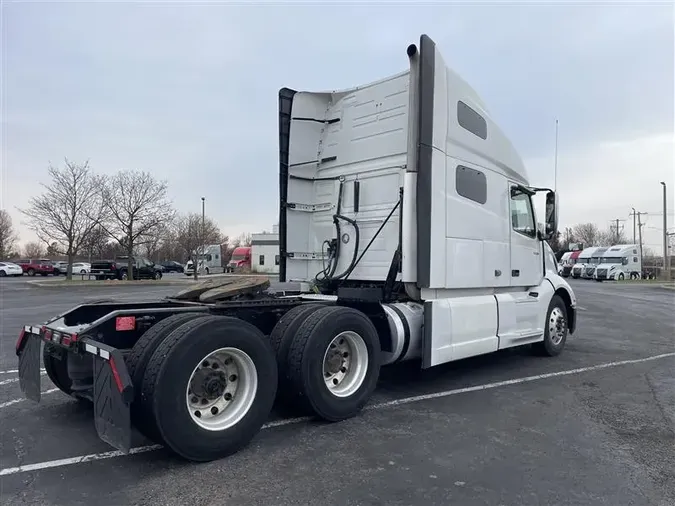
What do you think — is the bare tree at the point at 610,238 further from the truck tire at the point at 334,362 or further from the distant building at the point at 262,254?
the truck tire at the point at 334,362

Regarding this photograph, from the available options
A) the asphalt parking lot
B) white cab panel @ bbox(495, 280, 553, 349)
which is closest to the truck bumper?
the asphalt parking lot

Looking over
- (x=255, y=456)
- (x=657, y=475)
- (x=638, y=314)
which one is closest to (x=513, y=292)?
(x=657, y=475)

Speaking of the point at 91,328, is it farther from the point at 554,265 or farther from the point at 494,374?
the point at 554,265

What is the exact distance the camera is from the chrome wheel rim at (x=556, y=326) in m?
8.37

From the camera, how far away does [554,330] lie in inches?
332

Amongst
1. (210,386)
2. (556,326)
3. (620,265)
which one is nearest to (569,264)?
(620,265)

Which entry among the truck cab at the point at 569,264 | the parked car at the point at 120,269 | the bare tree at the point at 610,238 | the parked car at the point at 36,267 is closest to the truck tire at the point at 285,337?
the parked car at the point at 120,269

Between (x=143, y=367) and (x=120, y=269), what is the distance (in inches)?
1372

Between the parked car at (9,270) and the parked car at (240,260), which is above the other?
the parked car at (240,260)

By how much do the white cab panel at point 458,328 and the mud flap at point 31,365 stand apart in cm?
386

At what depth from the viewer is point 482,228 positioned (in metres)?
6.84

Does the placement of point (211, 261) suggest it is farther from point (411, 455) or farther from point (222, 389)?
point (411, 455)

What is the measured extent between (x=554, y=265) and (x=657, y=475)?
5.48 metres

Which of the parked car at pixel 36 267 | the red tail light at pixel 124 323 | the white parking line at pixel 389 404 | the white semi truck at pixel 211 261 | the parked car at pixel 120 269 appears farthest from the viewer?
the white semi truck at pixel 211 261
